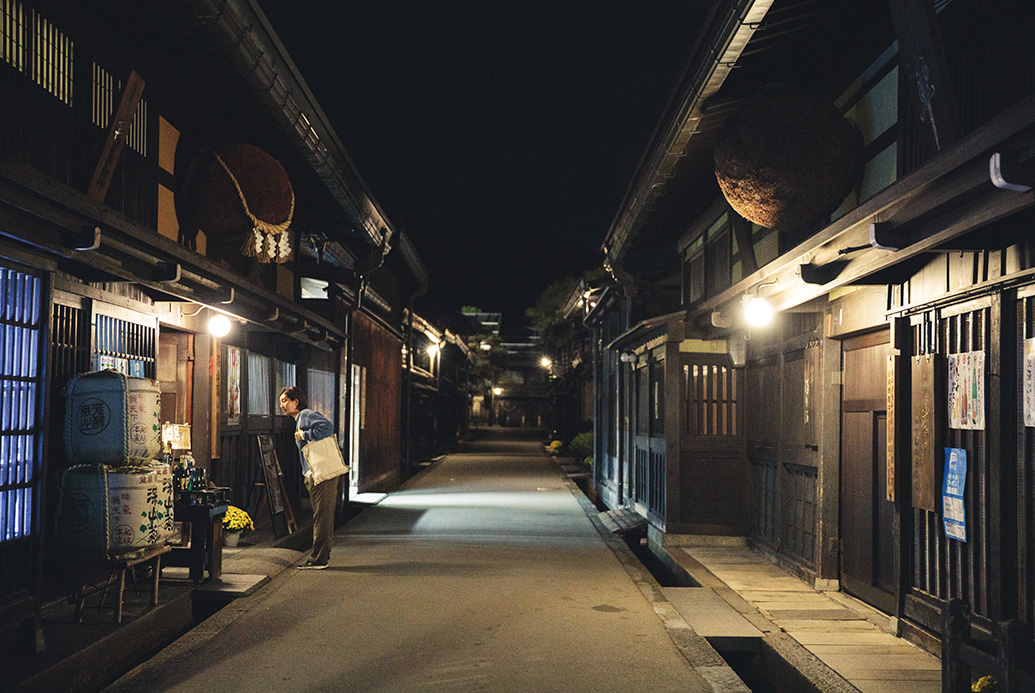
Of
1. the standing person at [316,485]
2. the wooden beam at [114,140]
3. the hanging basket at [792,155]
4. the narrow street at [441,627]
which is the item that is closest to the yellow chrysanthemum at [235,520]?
the standing person at [316,485]

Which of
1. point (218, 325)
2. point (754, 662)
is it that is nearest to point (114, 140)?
point (218, 325)

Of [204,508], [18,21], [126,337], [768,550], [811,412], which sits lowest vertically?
[768,550]

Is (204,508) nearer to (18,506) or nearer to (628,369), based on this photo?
(18,506)

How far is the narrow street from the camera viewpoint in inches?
277

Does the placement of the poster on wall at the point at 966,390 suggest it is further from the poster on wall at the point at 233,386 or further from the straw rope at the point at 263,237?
the poster on wall at the point at 233,386

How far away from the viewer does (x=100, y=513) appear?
796 cm

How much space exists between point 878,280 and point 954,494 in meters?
2.17

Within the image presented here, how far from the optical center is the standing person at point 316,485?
11.9m

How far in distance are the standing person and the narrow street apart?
0.34 meters

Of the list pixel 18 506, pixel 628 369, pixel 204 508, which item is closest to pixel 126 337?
pixel 204 508

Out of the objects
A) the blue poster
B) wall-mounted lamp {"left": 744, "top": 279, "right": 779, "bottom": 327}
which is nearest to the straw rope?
wall-mounted lamp {"left": 744, "top": 279, "right": 779, "bottom": 327}

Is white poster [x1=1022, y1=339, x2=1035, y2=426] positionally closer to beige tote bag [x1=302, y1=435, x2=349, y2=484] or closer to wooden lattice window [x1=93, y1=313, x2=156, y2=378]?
beige tote bag [x1=302, y1=435, x2=349, y2=484]

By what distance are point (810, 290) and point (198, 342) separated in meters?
8.22

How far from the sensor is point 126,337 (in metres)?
10.1
